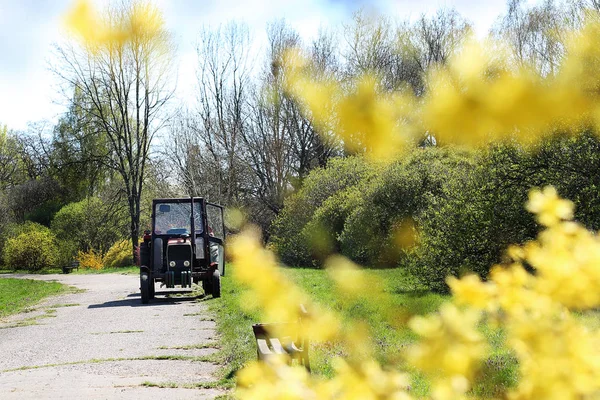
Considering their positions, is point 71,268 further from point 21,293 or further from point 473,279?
point 473,279

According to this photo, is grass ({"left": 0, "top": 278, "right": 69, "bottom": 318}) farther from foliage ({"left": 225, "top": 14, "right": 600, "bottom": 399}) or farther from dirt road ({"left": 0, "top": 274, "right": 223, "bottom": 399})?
foliage ({"left": 225, "top": 14, "right": 600, "bottom": 399})

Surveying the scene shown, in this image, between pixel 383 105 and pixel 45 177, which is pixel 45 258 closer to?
pixel 45 177

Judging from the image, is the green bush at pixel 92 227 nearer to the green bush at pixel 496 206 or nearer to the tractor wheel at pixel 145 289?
the tractor wheel at pixel 145 289

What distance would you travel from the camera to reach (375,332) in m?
1.43

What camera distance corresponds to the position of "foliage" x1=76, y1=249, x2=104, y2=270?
33.4 meters

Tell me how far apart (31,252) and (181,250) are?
871 inches

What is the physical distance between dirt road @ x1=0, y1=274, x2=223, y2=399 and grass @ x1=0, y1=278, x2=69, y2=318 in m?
1.00

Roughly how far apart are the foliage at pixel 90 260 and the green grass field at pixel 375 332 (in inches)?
795

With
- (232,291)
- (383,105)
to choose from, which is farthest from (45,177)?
(383,105)

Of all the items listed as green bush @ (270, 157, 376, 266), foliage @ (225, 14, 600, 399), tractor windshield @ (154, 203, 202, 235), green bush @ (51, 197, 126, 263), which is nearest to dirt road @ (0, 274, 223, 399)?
tractor windshield @ (154, 203, 202, 235)

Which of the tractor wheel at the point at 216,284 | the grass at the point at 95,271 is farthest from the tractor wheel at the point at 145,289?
the grass at the point at 95,271

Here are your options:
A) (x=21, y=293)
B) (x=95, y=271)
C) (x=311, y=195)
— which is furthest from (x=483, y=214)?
(x=95, y=271)

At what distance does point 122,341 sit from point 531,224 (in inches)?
233

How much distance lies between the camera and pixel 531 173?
9680mm
